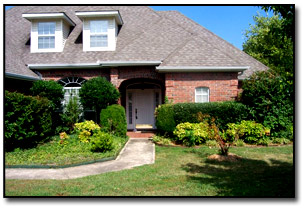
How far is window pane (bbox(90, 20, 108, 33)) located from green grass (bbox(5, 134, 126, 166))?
607 cm

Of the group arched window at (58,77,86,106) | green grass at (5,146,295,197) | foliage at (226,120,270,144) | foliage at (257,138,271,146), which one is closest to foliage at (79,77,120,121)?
arched window at (58,77,86,106)

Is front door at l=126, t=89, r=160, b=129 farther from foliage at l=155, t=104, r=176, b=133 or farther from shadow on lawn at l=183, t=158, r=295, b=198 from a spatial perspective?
shadow on lawn at l=183, t=158, r=295, b=198

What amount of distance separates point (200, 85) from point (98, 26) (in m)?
5.98

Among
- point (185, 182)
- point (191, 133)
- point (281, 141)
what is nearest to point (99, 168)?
point (185, 182)

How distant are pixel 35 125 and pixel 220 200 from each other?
22.1 ft

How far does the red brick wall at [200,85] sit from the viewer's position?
1039 cm

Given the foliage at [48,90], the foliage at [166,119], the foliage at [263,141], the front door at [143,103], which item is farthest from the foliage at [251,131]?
the foliage at [48,90]

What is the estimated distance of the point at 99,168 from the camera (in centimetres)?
615

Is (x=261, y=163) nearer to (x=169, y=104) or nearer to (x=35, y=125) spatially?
(x=169, y=104)

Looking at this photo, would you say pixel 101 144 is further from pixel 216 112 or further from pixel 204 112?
pixel 216 112

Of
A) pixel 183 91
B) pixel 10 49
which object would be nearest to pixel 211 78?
pixel 183 91

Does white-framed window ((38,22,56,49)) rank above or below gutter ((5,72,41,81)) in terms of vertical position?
above

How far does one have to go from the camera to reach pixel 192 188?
4.43 m

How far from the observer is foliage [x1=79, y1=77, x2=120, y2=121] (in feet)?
33.0
